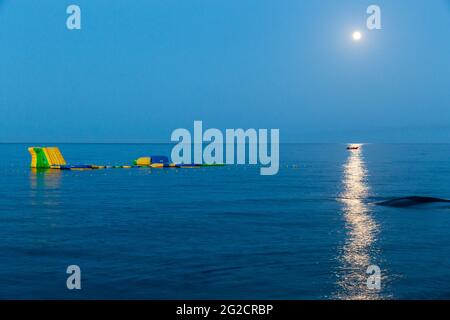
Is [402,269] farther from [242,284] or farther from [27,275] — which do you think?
[27,275]

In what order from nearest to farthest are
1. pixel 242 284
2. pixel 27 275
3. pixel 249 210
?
1. pixel 242 284
2. pixel 27 275
3. pixel 249 210

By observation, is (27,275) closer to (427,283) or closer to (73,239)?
(73,239)

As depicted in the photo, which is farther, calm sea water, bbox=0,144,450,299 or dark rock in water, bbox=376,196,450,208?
dark rock in water, bbox=376,196,450,208

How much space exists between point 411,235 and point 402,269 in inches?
529

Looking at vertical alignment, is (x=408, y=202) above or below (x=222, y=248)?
above

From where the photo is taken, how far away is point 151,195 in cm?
8056

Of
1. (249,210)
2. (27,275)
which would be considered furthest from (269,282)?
(249,210)

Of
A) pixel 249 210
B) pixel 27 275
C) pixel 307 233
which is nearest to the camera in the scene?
pixel 27 275

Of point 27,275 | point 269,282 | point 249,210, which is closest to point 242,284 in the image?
point 269,282

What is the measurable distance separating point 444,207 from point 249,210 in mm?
21533

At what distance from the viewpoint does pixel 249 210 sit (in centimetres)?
6106

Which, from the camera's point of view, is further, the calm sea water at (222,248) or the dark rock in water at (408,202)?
the dark rock in water at (408,202)

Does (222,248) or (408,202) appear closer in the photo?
(222,248)

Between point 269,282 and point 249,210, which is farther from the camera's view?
point 249,210
